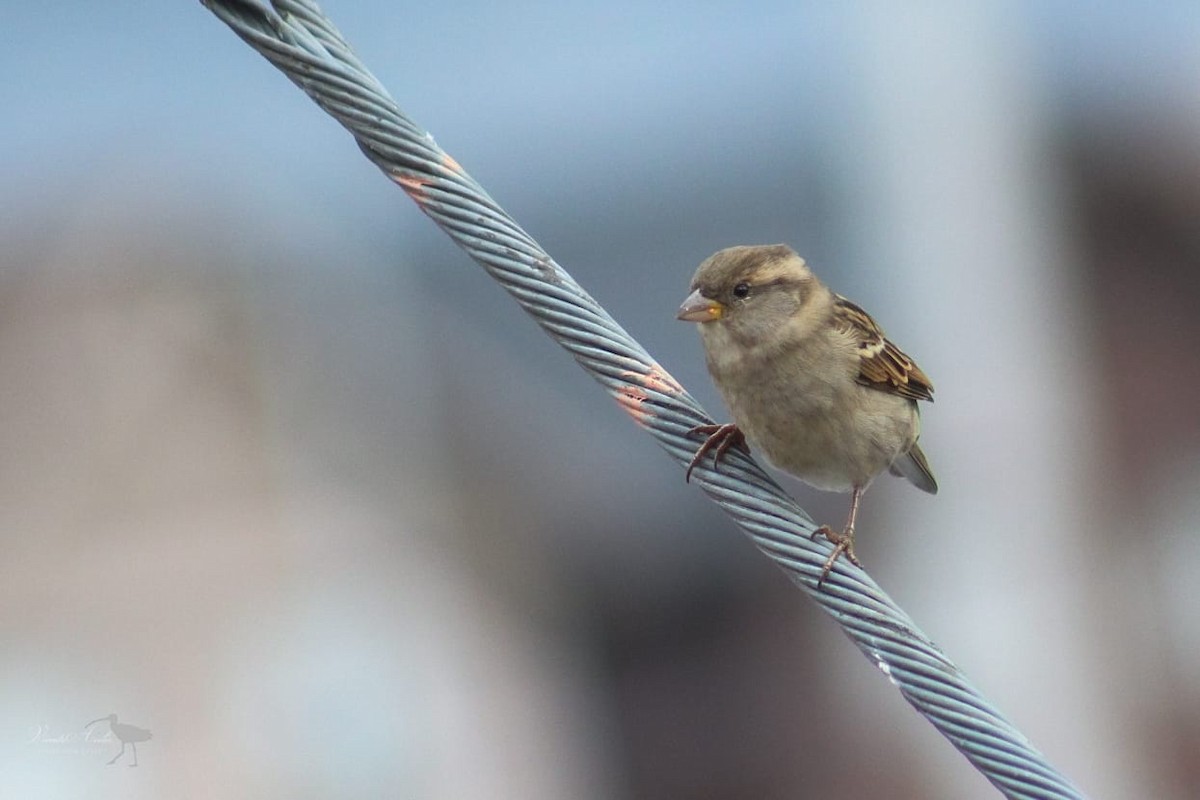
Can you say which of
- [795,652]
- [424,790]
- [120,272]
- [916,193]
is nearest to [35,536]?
[120,272]

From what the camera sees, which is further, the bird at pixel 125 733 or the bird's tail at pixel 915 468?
the bird at pixel 125 733

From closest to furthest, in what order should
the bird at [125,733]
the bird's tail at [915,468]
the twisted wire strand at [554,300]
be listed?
the twisted wire strand at [554,300]
the bird's tail at [915,468]
the bird at [125,733]

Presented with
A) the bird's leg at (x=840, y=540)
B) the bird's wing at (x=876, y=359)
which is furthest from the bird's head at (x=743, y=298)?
the bird's leg at (x=840, y=540)

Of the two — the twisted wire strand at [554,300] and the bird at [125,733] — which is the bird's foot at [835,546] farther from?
the bird at [125,733]

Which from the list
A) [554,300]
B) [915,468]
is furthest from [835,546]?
[915,468]

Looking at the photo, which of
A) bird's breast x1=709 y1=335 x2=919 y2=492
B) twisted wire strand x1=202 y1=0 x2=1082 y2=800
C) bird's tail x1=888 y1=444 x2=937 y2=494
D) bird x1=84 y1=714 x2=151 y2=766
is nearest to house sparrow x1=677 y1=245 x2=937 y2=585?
bird's breast x1=709 y1=335 x2=919 y2=492

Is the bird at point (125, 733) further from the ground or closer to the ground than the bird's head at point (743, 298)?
closer to the ground
